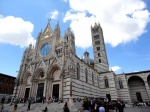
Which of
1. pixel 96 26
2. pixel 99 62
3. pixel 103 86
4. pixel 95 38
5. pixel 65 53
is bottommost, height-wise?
pixel 103 86

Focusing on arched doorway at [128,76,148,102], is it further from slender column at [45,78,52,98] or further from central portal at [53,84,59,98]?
slender column at [45,78,52,98]

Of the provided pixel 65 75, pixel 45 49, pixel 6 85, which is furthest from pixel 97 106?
pixel 6 85

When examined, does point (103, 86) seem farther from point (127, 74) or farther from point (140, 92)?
point (140, 92)

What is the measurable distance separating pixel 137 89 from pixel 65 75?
25197 millimetres

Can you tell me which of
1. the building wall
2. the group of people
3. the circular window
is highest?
the circular window

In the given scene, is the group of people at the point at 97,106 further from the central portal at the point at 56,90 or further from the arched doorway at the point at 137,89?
the arched doorway at the point at 137,89

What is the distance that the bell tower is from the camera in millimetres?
35128

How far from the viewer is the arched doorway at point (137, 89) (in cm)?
3097

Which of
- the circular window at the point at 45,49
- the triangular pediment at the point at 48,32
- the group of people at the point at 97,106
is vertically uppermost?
the triangular pediment at the point at 48,32

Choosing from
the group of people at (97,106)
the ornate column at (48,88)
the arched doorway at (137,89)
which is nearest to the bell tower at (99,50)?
the arched doorway at (137,89)

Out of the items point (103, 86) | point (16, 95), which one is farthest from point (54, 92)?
point (103, 86)

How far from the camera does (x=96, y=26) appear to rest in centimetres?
4288

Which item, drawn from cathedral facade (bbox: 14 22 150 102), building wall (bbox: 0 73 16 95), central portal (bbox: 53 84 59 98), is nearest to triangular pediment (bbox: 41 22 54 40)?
cathedral facade (bbox: 14 22 150 102)

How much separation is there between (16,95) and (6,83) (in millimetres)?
10161
